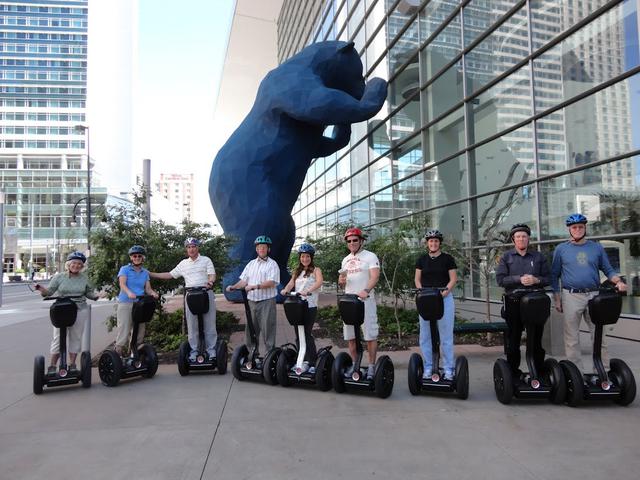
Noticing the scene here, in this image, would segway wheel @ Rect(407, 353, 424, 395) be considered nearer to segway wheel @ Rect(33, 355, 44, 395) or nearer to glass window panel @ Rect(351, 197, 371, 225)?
segway wheel @ Rect(33, 355, 44, 395)

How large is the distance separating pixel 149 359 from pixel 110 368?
49 cm

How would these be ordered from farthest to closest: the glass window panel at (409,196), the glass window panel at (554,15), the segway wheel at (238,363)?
1. the glass window panel at (409,196)
2. the glass window panel at (554,15)
3. the segway wheel at (238,363)

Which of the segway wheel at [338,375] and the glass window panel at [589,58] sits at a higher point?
the glass window panel at [589,58]

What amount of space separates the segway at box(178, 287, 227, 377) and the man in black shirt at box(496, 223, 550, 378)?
334 cm

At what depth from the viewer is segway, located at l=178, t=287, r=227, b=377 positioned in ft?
18.8

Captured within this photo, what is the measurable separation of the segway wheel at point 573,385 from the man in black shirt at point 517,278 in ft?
0.82

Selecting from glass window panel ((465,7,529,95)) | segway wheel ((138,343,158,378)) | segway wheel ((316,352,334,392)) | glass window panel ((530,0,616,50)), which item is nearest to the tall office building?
glass window panel ((465,7,529,95))

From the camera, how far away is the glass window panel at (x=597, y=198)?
829cm

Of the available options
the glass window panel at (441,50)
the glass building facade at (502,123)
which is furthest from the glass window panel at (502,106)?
the glass window panel at (441,50)

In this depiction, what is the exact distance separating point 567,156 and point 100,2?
112671 mm

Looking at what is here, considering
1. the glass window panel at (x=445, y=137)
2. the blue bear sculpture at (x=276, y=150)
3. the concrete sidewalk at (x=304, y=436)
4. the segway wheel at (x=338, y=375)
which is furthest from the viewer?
the glass window panel at (x=445, y=137)

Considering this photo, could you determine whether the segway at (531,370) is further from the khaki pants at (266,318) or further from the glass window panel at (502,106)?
the glass window panel at (502,106)

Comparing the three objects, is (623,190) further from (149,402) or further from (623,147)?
(149,402)

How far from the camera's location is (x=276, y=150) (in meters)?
12.1
